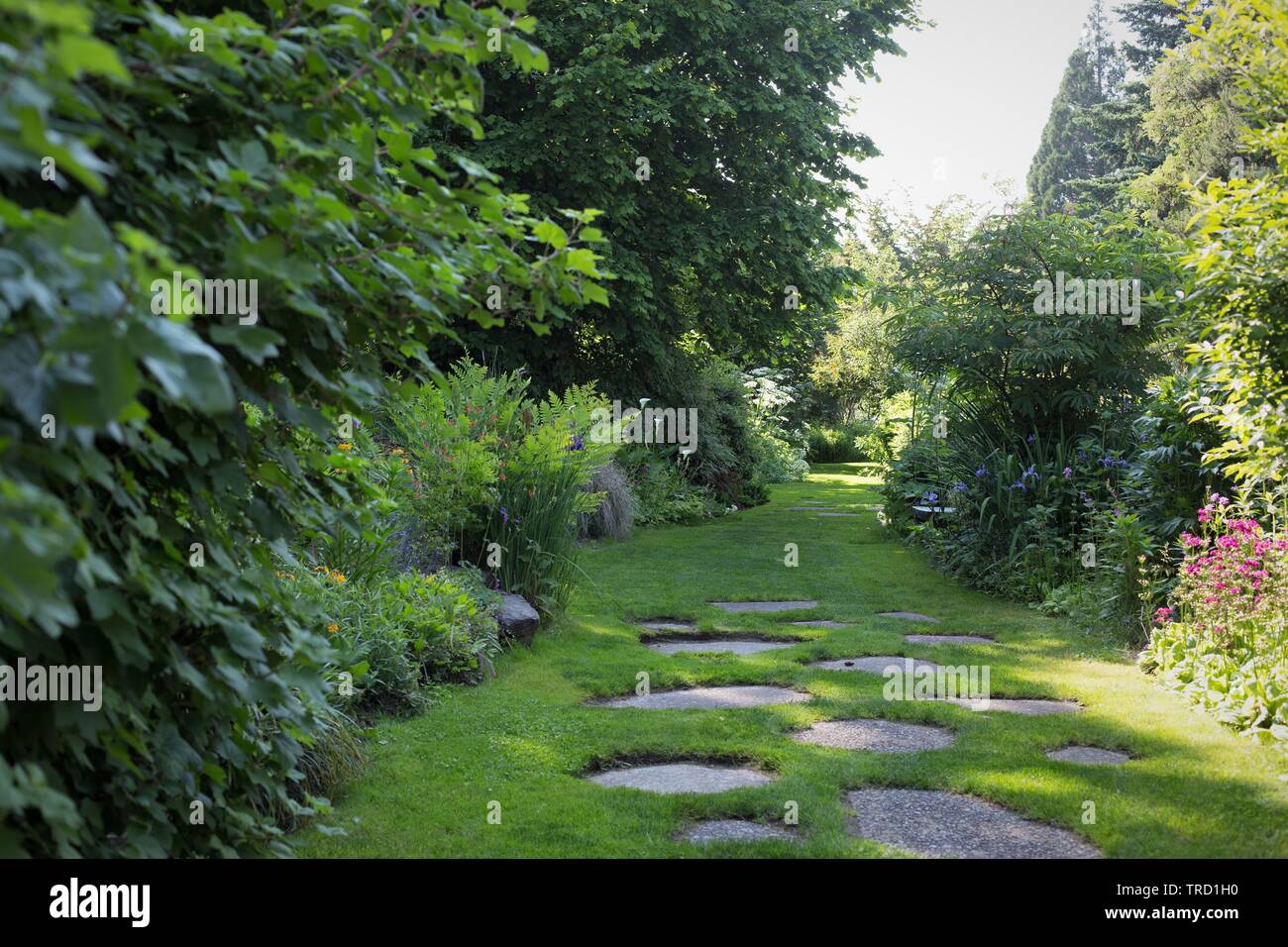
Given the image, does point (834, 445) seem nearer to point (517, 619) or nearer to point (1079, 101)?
point (517, 619)

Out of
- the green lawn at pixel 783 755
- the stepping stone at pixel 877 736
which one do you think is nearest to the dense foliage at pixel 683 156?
the green lawn at pixel 783 755

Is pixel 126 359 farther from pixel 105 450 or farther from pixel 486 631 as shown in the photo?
pixel 486 631

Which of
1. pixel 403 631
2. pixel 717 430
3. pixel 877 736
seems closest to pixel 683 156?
pixel 717 430

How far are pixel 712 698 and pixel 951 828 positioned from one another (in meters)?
2.16

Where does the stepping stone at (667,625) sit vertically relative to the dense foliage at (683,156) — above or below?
below

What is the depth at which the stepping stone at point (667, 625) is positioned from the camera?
7948 mm

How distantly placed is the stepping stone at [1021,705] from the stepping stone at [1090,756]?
1.90ft

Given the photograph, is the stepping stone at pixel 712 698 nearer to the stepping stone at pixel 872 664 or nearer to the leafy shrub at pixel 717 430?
the stepping stone at pixel 872 664

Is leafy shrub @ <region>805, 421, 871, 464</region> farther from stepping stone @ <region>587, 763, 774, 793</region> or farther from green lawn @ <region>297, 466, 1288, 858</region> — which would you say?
stepping stone @ <region>587, 763, 774, 793</region>

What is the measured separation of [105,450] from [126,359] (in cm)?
82

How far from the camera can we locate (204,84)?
84.7 inches

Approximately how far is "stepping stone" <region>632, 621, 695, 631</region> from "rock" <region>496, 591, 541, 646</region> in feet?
3.68

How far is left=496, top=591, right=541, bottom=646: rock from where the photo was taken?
22.7 ft

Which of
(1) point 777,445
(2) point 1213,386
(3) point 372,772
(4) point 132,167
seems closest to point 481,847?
(3) point 372,772
